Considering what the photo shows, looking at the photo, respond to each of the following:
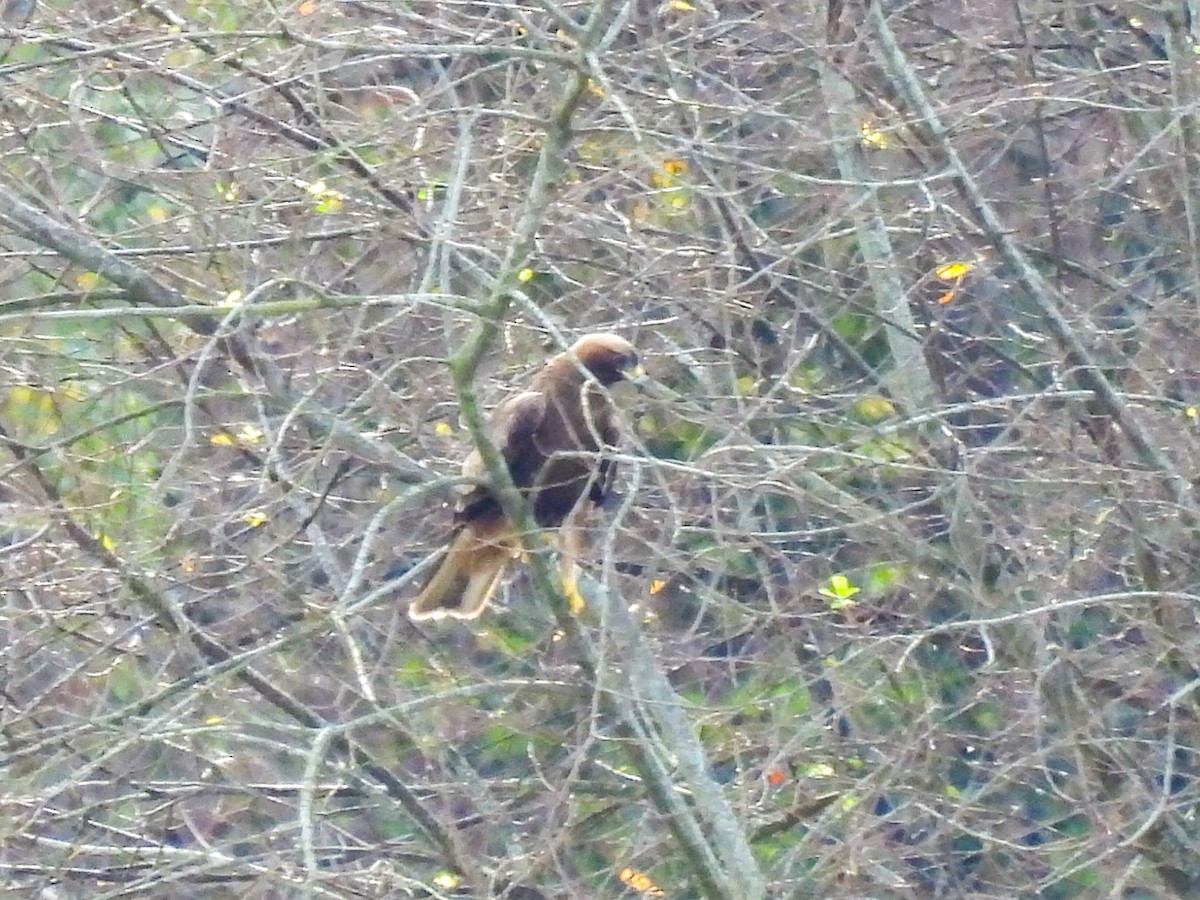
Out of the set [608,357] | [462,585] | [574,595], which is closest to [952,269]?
[608,357]

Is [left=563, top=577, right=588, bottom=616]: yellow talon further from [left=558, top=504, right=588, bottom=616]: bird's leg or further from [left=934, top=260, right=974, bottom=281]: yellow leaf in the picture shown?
[left=934, top=260, right=974, bottom=281]: yellow leaf

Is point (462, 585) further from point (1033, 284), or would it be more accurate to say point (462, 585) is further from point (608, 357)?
point (1033, 284)

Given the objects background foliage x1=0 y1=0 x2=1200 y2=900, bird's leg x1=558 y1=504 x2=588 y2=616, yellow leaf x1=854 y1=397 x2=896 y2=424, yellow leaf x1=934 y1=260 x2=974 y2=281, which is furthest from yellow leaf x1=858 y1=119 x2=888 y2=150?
bird's leg x1=558 y1=504 x2=588 y2=616

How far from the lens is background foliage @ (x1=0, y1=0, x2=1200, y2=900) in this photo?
480 cm

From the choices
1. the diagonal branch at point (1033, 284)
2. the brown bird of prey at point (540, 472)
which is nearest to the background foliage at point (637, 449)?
the diagonal branch at point (1033, 284)

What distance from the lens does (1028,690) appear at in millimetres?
5582

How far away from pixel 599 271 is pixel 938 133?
1.13 metres

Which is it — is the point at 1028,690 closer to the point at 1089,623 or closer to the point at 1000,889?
the point at 1000,889

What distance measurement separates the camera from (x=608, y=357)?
5277 millimetres

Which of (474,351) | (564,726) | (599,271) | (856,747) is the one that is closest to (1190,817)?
(856,747)

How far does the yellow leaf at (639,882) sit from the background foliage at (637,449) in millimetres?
127

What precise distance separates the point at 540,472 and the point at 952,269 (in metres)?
1.40

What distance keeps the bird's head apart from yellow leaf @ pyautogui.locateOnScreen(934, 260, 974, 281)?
41.1 inches

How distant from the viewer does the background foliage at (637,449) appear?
15.7 ft
